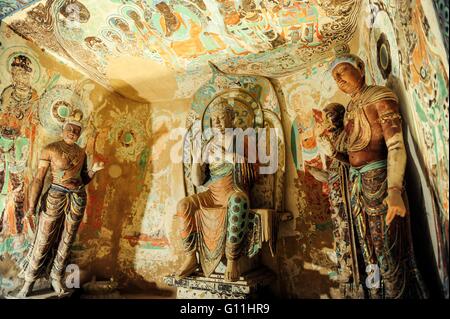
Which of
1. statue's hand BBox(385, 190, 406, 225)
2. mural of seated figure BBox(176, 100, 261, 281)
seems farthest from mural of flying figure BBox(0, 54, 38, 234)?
statue's hand BBox(385, 190, 406, 225)

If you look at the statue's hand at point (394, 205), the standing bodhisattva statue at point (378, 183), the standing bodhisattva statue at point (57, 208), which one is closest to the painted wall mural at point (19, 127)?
the standing bodhisattva statue at point (57, 208)

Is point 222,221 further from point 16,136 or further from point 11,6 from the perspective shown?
point 11,6

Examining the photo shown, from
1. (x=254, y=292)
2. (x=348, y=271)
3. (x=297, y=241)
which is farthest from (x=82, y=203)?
(x=348, y=271)

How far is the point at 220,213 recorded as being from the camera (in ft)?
11.8

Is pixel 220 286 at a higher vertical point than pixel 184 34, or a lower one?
lower

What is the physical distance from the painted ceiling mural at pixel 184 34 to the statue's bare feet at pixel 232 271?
2309mm

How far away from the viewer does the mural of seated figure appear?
347 cm

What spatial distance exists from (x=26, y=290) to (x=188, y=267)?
5.97ft

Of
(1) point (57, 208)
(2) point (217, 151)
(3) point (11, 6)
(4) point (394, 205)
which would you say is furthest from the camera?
(2) point (217, 151)

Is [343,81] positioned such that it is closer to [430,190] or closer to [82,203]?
[430,190]

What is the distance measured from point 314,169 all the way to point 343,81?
996mm

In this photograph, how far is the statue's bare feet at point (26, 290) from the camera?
3.63 metres

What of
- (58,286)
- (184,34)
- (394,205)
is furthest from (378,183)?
(58,286)

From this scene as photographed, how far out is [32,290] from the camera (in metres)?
3.74
